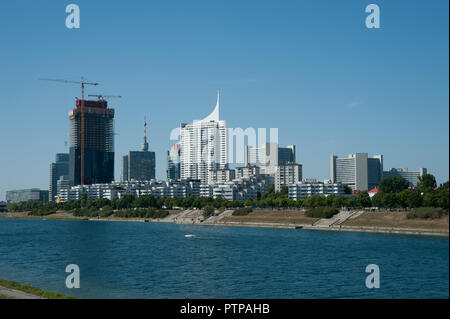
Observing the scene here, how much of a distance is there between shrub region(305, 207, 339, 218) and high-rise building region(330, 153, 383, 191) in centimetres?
9483

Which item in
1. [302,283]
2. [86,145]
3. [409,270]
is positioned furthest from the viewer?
[86,145]

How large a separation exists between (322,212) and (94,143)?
13649 cm

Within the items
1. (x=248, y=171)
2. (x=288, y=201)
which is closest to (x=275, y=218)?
(x=288, y=201)

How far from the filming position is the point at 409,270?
22.4 meters

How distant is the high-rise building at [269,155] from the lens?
184m

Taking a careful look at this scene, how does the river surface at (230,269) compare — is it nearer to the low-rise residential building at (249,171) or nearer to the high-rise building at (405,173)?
the low-rise residential building at (249,171)

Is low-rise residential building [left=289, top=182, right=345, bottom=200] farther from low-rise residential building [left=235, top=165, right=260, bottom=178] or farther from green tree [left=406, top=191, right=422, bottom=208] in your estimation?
green tree [left=406, top=191, right=422, bottom=208]

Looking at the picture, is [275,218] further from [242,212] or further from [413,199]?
[413,199]

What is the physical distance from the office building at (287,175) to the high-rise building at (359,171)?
36.6m

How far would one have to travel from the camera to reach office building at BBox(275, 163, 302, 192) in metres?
134

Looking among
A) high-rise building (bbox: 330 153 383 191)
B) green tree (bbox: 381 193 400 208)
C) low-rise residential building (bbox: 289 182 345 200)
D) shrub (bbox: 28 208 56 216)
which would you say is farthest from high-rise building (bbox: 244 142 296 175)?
green tree (bbox: 381 193 400 208)
